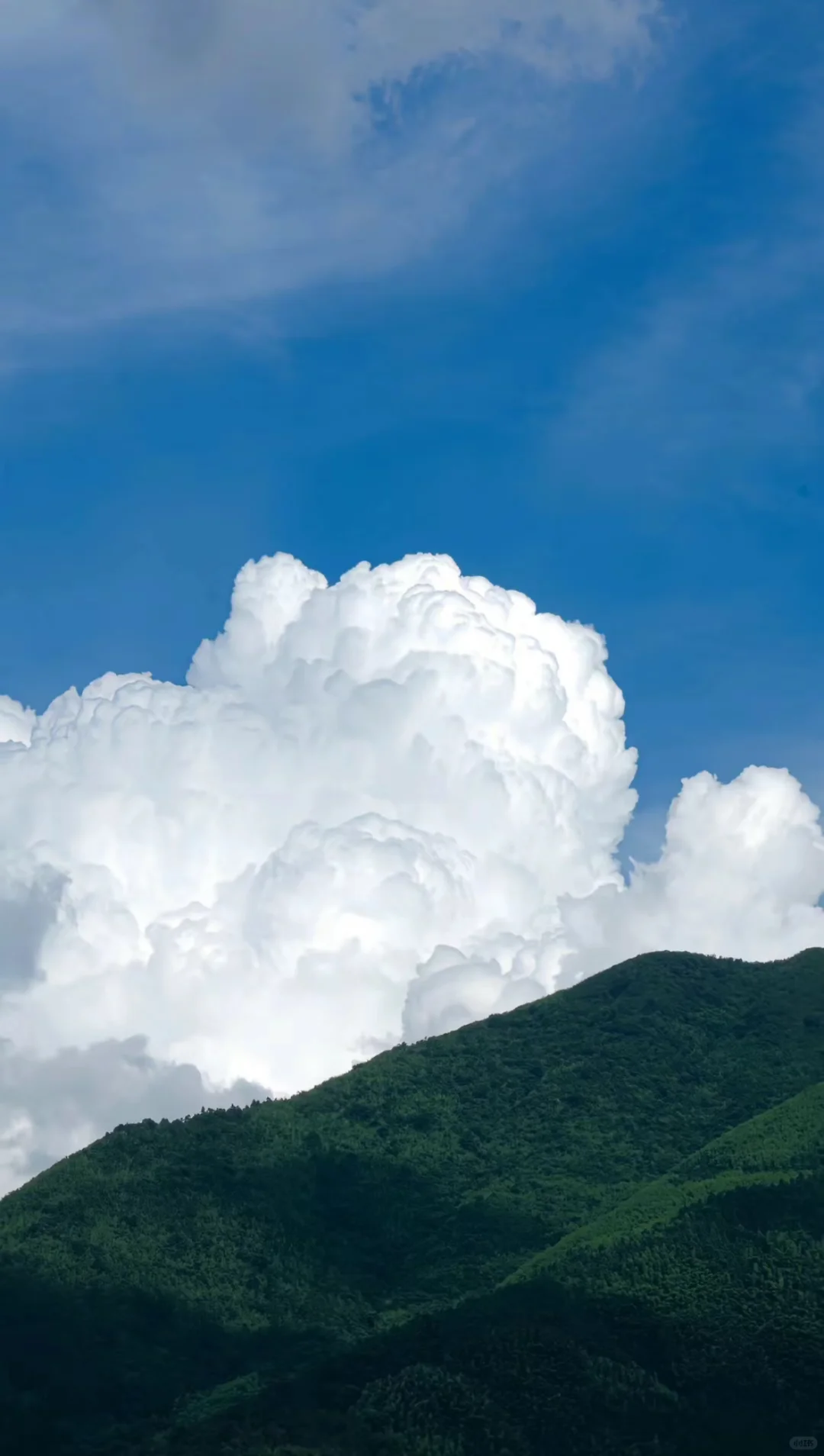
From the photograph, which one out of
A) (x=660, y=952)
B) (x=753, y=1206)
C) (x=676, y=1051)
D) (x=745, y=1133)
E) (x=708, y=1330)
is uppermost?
(x=660, y=952)

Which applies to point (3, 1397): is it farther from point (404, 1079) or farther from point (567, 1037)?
point (567, 1037)

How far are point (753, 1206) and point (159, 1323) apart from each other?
36057 millimetres

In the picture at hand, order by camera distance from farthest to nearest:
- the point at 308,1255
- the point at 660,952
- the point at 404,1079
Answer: the point at 660,952
the point at 404,1079
the point at 308,1255

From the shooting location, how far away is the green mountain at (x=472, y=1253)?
78.2m

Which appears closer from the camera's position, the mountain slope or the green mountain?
the mountain slope

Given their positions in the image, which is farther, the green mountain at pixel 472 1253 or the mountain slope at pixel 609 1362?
the green mountain at pixel 472 1253

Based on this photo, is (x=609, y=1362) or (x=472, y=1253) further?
(x=472, y=1253)

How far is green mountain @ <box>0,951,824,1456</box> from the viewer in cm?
7819

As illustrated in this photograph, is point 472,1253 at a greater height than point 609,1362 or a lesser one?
greater

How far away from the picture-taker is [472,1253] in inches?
4193

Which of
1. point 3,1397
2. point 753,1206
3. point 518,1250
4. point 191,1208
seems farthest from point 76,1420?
point 753,1206

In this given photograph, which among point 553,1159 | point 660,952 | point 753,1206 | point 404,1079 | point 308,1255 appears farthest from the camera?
point 660,952

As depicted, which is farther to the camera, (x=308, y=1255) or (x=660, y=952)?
(x=660, y=952)

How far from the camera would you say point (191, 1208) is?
106375 millimetres
